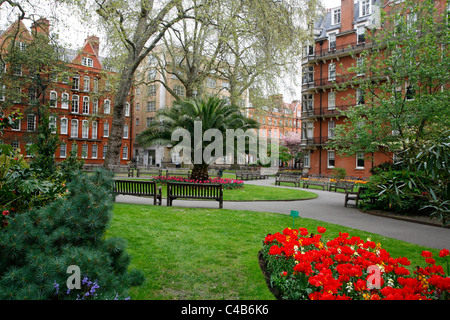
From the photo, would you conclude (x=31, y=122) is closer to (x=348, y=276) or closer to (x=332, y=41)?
(x=332, y=41)

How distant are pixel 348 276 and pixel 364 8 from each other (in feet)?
118

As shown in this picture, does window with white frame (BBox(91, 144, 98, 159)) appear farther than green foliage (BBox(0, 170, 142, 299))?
Yes

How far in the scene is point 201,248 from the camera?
17.7 ft

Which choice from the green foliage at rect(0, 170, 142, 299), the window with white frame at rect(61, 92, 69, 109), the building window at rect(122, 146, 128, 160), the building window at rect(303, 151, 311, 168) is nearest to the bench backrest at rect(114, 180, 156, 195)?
the green foliage at rect(0, 170, 142, 299)

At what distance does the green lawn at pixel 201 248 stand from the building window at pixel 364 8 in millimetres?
30929

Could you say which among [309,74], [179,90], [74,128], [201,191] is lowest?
[201,191]

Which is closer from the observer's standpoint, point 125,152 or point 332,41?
point 332,41

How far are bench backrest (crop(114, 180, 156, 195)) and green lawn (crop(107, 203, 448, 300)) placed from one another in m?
1.43

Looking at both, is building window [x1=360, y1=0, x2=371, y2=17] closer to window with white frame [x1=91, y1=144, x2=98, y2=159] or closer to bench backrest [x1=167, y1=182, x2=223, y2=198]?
bench backrest [x1=167, y1=182, x2=223, y2=198]

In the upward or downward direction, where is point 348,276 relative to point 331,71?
downward

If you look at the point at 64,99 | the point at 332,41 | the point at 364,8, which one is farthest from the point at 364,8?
the point at 64,99

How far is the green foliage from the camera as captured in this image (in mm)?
2311

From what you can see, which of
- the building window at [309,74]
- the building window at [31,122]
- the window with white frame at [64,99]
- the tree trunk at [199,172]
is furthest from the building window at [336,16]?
the building window at [31,122]
